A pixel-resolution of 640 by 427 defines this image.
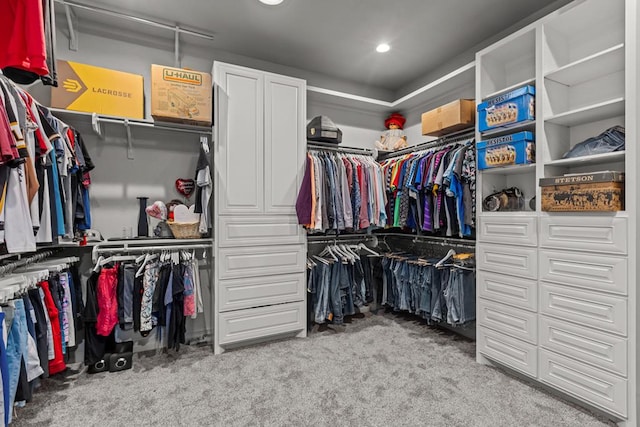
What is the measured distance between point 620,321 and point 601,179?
793 millimetres

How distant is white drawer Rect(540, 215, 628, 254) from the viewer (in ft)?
5.78

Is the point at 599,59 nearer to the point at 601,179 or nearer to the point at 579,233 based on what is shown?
the point at 601,179

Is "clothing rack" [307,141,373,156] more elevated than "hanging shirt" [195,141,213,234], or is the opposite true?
"clothing rack" [307,141,373,156]

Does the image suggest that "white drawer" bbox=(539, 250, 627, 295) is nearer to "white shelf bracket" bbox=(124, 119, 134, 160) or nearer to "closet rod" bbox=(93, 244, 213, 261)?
"closet rod" bbox=(93, 244, 213, 261)

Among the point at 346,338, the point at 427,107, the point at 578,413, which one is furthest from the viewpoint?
the point at 427,107

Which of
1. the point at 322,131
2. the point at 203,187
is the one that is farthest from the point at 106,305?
the point at 322,131

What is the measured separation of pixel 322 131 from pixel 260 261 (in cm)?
144

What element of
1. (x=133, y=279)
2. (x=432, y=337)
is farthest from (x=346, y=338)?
(x=133, y=279)

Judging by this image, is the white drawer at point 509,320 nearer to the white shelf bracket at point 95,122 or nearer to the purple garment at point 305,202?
the purple garment at point 305,202

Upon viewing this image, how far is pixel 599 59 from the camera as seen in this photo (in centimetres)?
194

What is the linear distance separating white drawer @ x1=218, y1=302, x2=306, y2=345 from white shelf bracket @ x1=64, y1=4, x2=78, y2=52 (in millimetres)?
2605

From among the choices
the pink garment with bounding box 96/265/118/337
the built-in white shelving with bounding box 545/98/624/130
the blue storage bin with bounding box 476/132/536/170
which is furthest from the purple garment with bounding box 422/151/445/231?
the pink garment with bounding box 96/265/118/337

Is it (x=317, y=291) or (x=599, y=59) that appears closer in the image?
(x=599, y=59)

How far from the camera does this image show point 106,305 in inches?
95.1
